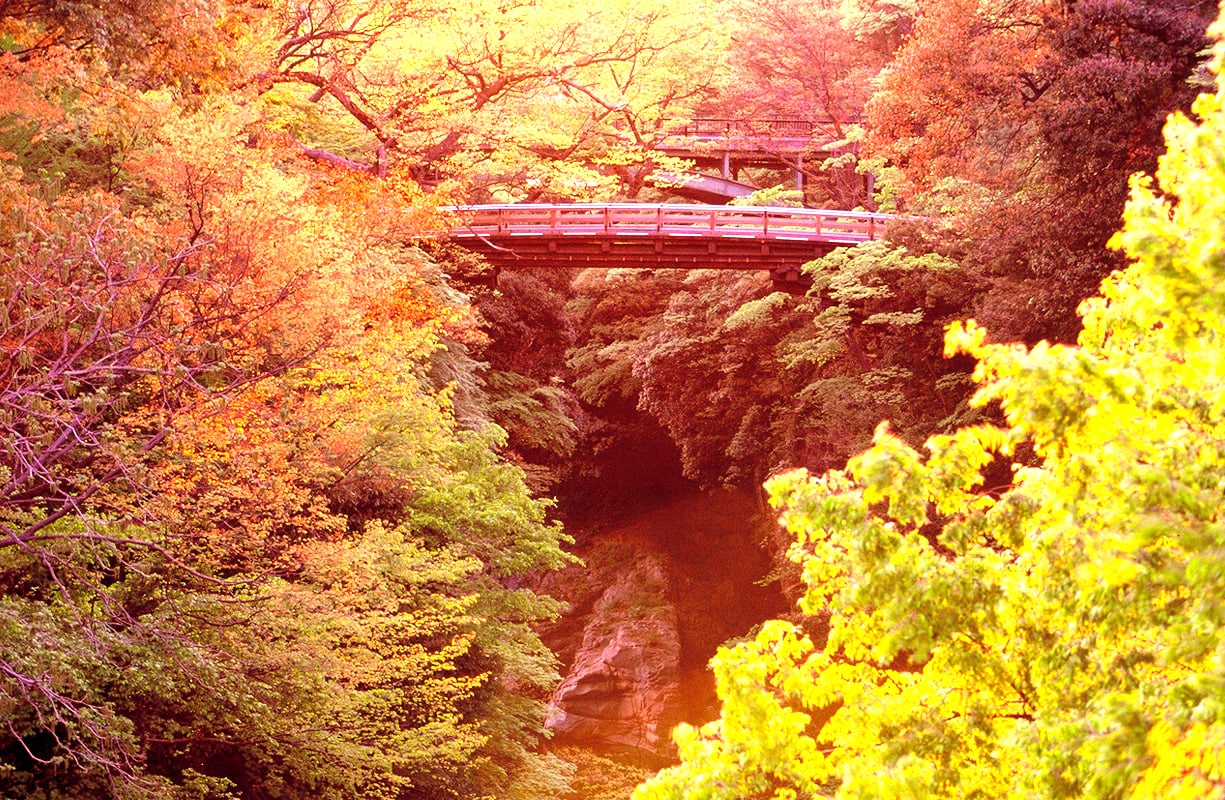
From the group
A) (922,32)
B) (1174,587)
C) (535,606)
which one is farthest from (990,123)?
(1174,587)

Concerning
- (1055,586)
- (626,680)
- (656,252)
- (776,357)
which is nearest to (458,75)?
(656,252)

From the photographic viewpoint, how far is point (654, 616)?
106 ft

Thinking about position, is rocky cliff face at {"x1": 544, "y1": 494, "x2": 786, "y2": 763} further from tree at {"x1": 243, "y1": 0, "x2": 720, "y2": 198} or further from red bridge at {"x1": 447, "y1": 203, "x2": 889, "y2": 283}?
tree at {"x1": 243, "y1": 0, "x2": 720, "y2": 198}

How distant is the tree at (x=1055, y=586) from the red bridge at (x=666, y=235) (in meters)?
20.3

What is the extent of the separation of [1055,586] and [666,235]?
22.8m

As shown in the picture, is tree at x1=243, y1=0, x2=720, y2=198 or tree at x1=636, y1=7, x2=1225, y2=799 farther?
tree at x1=243, y1=0, x2=720, y2=198

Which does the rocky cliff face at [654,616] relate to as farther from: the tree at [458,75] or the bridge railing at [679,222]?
the tree at [458,75]

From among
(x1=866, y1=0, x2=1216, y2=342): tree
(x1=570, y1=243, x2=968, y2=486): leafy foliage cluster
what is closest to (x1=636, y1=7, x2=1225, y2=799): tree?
(x1=866, y1=0, x2=1216, y2=342): tree

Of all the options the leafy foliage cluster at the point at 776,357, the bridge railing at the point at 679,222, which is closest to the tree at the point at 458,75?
the bridge railing at the point at 679,222

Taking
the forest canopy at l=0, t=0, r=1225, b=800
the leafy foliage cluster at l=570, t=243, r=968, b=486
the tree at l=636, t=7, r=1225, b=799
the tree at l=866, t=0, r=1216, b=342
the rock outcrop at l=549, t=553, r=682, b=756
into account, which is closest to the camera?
the tree at l=636, t=7, r=1225, b=799

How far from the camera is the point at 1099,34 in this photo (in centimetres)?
1669

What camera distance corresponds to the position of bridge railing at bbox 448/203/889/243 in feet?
89.7

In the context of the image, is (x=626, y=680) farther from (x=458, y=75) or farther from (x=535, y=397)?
(x=458, y=75)

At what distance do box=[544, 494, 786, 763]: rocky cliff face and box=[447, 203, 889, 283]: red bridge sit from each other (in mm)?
8265
